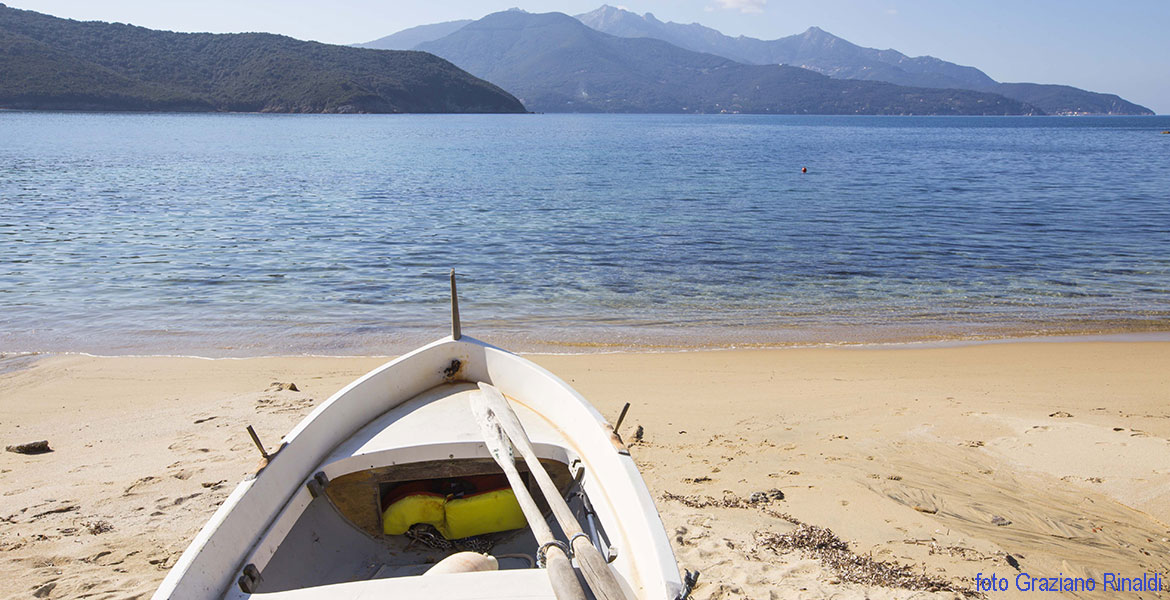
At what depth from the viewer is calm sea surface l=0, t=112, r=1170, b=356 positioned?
1129 centimetres

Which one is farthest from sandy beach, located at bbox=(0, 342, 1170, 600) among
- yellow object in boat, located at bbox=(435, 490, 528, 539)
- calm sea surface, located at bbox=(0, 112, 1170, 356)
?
calm sea surface, located at bbox=(0, 112, 1170, 356)

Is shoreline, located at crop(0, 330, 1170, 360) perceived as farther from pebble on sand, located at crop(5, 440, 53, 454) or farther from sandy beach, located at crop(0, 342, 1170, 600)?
pebble on sand, located at crop(5, 440, 53, 454)

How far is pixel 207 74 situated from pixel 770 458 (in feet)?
521

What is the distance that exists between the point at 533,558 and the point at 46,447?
15.3ft

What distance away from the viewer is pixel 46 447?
6.24 metres

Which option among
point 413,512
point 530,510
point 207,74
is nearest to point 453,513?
point 413,512

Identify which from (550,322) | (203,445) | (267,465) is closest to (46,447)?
(203,445)

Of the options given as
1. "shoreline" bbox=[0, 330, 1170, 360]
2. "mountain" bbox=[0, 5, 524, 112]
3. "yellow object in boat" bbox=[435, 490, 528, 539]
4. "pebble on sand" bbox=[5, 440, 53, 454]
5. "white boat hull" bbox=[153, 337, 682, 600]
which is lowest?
"shoreline" bbox=[0, 330, 1170, 360]

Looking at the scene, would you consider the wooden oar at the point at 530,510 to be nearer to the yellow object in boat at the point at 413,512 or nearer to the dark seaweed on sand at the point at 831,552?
the yellow object in boat at the point at 413,512

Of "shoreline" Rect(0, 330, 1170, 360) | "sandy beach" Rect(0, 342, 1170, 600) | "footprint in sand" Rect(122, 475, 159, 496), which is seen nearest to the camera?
"sandy beach" Rect(0, 342, 1170, 600)

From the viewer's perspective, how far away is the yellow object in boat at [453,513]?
440 centimetres

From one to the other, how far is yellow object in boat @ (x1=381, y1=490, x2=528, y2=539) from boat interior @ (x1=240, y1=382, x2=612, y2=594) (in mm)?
14

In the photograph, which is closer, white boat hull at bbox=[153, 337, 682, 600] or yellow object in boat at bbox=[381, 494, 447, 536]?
white boat hull at bbox=[153, 337, 682, 600]

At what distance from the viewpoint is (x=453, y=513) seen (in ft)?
14.4
